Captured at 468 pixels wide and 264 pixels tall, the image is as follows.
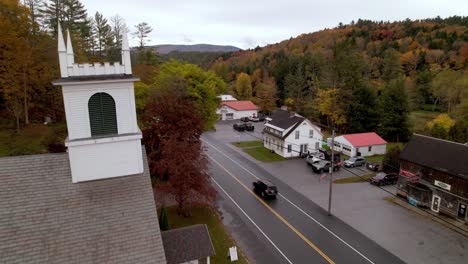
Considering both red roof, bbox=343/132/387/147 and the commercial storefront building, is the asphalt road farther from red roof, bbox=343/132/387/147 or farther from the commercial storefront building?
red roof, bbox=343/132/387/147

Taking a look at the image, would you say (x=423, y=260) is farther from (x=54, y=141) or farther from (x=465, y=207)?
(x=54, y=141)

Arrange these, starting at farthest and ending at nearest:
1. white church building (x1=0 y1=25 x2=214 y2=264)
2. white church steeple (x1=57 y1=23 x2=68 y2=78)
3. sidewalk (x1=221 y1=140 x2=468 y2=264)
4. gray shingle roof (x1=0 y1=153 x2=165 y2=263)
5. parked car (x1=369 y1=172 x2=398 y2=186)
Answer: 1. parked car (x1=369 y1=172 x2=398 y2=186)
2. sidewalk (x1=221 y1=140 x2=468 y2=264)
3. white church steeple (x1=57 y1=23 x2=68 y2=78)
4. white church building (x1=0 y1=25 x2=214 y2=264)
5. gray shingle roof (x1=0 y1=153 x2=165 y2=263)

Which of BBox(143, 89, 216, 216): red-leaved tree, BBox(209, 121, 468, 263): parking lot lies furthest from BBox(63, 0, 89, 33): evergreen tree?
BBox(209, 121, 468, 263): parking lot

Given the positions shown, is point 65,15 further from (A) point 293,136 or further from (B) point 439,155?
(B) point 439,155

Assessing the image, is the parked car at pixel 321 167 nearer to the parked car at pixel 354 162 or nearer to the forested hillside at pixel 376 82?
the parked car at pixel 354 162

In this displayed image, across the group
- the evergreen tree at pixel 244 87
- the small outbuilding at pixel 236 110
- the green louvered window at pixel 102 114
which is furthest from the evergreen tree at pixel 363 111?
the green louvered window at pixel 102 114
